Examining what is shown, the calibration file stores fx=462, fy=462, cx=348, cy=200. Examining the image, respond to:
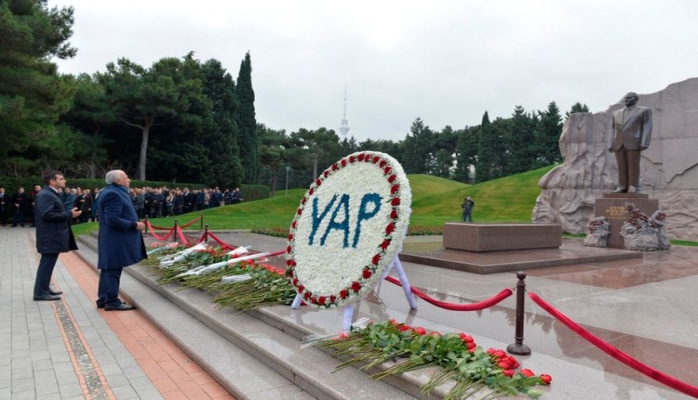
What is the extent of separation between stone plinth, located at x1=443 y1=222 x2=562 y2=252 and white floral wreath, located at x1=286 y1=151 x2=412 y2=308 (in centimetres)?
492

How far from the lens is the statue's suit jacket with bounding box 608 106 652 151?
11.2 metres

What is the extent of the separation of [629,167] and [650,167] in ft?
17.7

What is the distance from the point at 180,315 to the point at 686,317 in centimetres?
543

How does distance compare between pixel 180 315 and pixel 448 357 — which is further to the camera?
pixel 180 315

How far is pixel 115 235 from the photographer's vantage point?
18.8 feet

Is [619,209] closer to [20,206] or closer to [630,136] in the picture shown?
[630,136]

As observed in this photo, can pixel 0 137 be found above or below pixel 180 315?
above

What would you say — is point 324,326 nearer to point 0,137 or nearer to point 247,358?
point 247,358

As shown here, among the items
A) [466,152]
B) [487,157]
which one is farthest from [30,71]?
[466,152]

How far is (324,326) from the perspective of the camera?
4051 mm

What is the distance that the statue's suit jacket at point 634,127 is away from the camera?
1123 cm

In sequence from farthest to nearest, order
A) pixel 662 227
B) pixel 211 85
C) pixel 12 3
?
pixel 211 85
pixel 12 3
pixel 662 227

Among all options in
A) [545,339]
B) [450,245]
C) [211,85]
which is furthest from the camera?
[211,85]

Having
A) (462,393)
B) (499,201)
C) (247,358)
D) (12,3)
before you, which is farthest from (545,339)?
(499,201)
